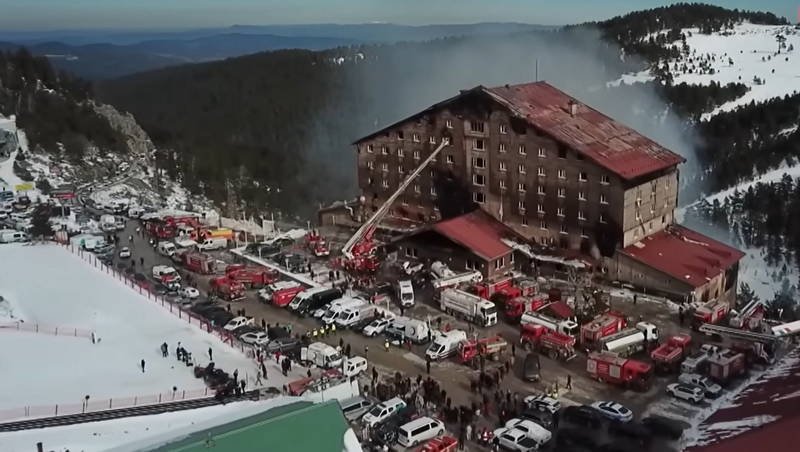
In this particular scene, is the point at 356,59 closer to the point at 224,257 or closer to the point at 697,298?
the point at 224,257

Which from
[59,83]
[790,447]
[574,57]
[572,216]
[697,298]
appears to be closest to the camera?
[790,447]

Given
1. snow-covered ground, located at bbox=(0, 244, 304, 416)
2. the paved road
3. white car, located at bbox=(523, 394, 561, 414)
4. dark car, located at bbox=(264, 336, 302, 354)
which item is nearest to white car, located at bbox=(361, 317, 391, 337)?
the paved road

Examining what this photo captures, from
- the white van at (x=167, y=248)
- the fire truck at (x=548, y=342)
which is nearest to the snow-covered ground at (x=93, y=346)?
the white van at (x=167, y=248)

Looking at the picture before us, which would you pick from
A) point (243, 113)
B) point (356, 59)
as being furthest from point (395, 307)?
point (356, 59)

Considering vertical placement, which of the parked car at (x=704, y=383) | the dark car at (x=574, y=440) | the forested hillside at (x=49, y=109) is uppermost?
the forested hillside at (x=49, y=109)

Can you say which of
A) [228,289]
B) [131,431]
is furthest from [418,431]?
[228,289]

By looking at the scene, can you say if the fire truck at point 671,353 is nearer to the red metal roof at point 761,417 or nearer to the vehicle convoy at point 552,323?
the red metal roof at point 761,417
